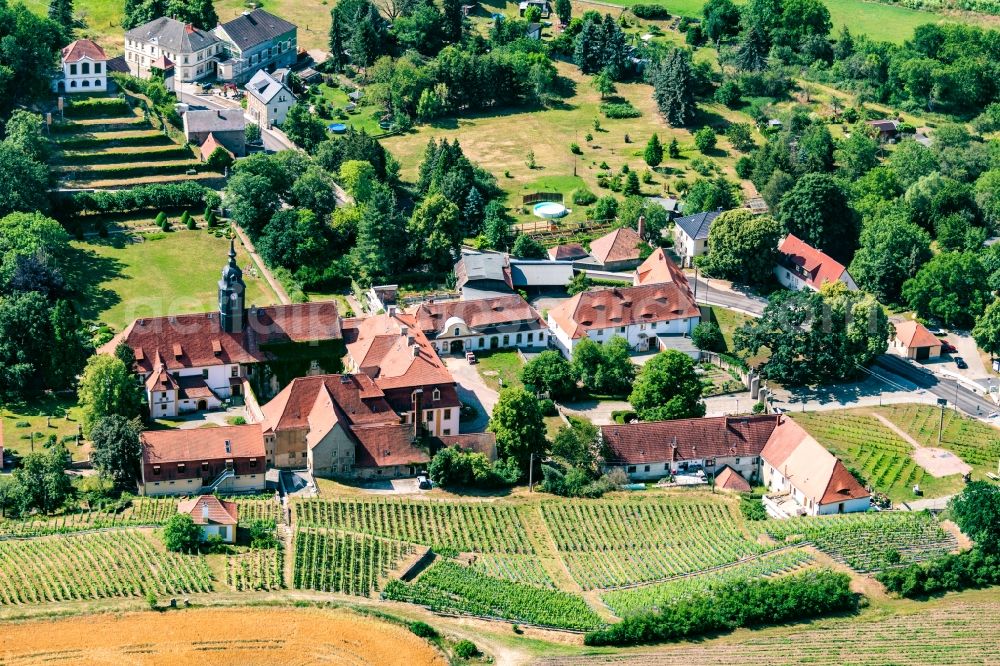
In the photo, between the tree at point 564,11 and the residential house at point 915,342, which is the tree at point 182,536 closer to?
the residential house at point 915,342

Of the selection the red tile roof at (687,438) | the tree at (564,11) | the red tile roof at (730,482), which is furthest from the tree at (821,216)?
the tree at (564,11)

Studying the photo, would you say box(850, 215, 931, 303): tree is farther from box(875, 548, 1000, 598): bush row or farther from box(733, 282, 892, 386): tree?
box(875, 548, 1000, 598): bush row

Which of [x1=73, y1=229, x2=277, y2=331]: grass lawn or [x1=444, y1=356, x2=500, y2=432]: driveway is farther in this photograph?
[x1=73, y1=229, x2=277, y2=331]: grass lawn

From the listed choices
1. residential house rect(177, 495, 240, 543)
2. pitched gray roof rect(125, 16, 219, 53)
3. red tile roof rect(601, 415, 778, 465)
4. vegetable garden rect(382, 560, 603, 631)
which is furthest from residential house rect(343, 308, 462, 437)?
pitched gray roof rect(125, 16, 219, 53)

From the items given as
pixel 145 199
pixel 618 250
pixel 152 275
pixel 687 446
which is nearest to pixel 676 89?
pixel 618 250

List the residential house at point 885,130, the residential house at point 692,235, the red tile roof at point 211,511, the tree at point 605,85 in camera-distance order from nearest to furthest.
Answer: the red tile roof at point 211,511 < the residential house at point 692,235 < the residential house at point 885,130 < the tree at point 605,85

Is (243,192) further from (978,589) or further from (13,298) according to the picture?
(978,589)

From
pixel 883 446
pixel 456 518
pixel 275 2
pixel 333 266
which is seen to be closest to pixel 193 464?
pixel 456 518
